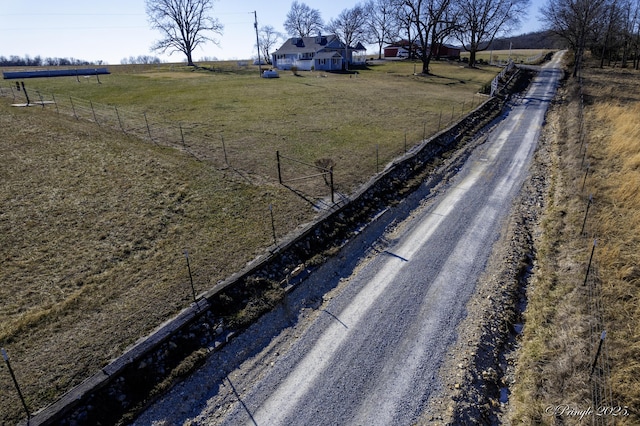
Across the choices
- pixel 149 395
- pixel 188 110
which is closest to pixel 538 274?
pixel 149 395

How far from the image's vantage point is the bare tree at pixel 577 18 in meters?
38.2

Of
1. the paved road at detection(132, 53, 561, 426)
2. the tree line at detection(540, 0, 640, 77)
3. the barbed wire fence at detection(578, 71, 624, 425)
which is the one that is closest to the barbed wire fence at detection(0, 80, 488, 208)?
the paved road at detection(132, 53, 561, 426)

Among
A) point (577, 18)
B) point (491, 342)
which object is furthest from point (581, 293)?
point (577, 18)

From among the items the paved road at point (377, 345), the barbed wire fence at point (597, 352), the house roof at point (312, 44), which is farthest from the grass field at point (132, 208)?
the house roof at point (312, 44)

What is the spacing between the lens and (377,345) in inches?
322

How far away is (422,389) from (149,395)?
18.1 ft

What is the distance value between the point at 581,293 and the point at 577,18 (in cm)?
4461

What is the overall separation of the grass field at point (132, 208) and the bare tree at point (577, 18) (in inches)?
820

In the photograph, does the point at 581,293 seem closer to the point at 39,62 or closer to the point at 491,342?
the point at 491,342

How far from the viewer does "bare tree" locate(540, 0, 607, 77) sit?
38188 mm

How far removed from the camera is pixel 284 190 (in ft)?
50.1

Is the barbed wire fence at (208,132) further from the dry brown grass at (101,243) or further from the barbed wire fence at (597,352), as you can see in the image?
the barbed wire fence at (597,352)

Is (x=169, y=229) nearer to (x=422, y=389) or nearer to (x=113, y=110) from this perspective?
(x=422, y=389)

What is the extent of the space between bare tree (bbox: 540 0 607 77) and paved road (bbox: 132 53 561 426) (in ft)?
128
